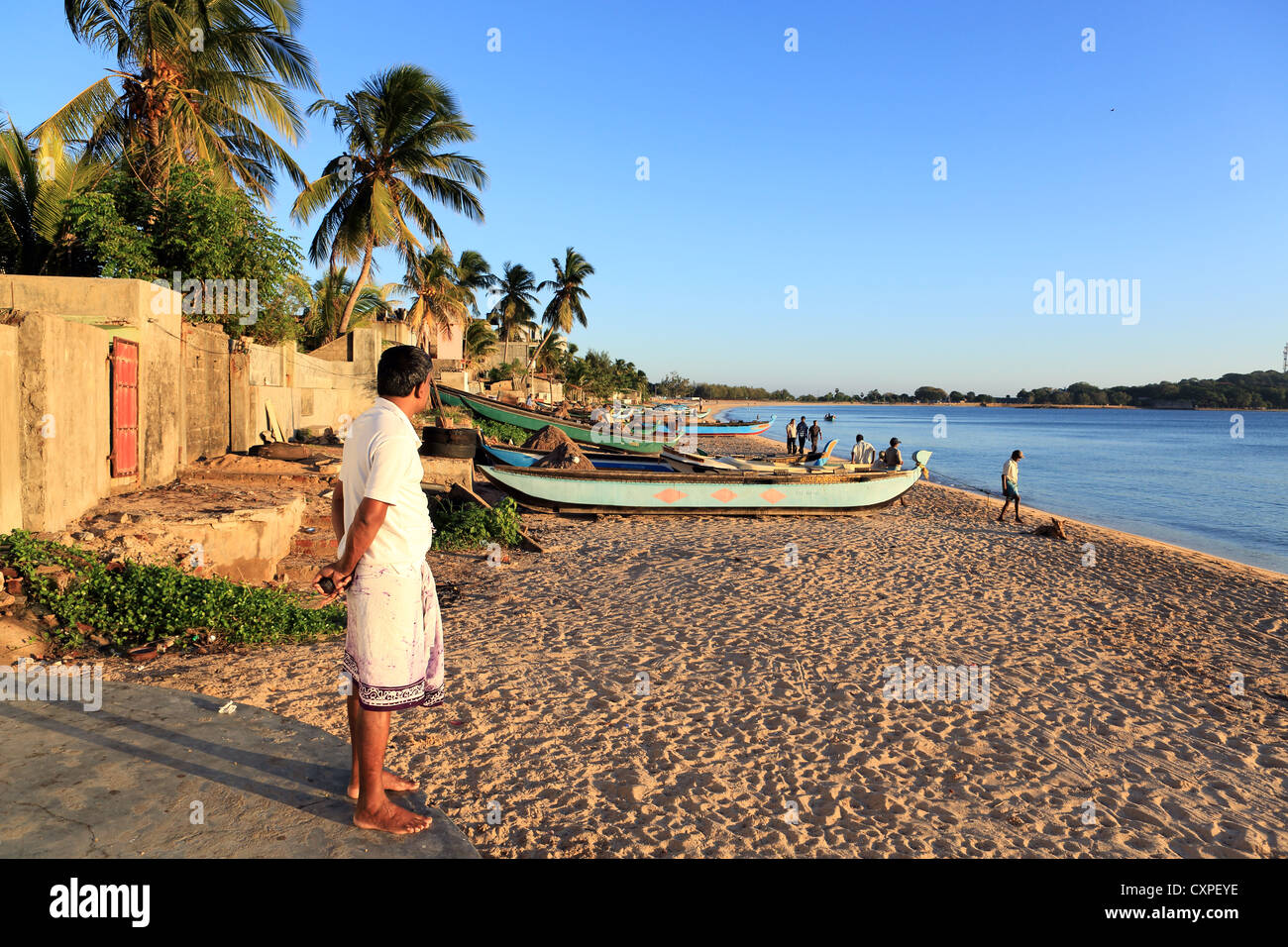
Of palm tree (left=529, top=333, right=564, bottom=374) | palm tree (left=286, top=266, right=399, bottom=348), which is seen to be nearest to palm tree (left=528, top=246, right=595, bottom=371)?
palm tree (left=529, top=333, right=564, bottom=374)

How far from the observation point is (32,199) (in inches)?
466

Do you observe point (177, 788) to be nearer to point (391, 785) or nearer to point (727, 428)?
point (391, 785)

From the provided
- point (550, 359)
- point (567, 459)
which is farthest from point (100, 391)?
point (550, 359)

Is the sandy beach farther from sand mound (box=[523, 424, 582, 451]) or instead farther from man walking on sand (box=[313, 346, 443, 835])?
sand mound (box=[523, 424, 582, 451])

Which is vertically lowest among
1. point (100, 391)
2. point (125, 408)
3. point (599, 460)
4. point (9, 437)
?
point (599, 460)

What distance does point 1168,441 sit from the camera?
65.1 metres

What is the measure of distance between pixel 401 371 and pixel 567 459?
10926 millimetres

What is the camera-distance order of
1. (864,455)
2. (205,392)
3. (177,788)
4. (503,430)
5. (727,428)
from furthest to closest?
(727,428) → (503,430) → (864,455) → (205,392) → (177,788)

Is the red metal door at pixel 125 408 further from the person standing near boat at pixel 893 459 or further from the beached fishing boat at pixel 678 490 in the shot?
the person standing near boat at pixel 893 459

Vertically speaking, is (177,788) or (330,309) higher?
(330,309)
